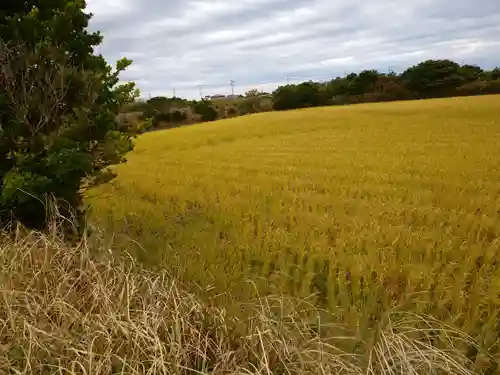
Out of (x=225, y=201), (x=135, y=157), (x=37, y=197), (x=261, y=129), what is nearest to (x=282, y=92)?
(x=261, y=129)

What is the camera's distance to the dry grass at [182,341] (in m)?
2.52

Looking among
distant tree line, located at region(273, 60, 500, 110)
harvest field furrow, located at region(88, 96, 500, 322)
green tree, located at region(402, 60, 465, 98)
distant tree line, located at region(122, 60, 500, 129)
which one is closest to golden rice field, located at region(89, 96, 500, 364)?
harvest field furrow, located at region(88, 96, 500, 322)

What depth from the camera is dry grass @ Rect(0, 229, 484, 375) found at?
252 cm

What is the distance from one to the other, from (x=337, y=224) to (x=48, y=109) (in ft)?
11.5

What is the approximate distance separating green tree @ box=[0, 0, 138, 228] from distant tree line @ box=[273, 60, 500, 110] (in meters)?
35.2

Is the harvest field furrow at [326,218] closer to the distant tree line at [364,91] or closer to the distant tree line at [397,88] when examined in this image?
the distant tree line at [364,91]

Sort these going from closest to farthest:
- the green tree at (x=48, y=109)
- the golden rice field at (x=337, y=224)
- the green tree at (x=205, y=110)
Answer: the golden rice field at (x=337, y=224) < the green tree at (x=48, y=109) < the green tree at (x=205, y=110)

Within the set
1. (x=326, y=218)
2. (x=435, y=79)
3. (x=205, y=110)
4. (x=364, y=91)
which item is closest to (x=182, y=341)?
(x=326, y=218)

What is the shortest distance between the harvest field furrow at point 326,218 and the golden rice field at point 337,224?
2 centimetres

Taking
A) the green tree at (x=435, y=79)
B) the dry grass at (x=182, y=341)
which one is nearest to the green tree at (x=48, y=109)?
the dry grass at (x=182, y=341)

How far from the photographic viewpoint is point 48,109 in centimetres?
498

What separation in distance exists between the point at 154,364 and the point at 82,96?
340 cm

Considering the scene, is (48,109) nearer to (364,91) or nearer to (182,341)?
(182,341)

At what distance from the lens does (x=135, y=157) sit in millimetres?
15500
